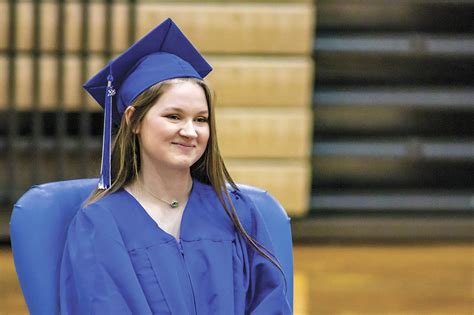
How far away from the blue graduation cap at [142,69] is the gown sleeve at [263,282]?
26 cm

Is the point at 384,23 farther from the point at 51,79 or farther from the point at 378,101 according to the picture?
the point at 51,79

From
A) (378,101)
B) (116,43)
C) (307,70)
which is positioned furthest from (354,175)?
(116,43)

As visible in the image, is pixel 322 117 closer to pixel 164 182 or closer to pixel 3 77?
pixel 3 77

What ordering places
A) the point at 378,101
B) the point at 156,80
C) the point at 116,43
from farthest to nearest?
the point at 378,101 < the point at 116,43 < the point at 156,80

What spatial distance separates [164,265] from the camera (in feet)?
4.05

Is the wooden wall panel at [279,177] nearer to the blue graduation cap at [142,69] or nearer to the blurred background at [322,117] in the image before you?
the blurred background at [322,117]

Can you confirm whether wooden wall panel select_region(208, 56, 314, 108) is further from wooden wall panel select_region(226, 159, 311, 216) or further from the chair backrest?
the chair backrest

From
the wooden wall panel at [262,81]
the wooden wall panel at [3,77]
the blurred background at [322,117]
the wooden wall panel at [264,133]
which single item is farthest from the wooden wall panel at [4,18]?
the wooden wall panel at [264,133]

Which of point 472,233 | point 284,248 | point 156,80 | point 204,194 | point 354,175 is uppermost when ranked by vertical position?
point 156,80

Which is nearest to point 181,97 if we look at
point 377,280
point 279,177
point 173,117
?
point 173,117

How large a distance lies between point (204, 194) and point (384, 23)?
11.0ft

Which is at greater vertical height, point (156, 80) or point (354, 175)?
point (156, 80)

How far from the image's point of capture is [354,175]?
452 cm

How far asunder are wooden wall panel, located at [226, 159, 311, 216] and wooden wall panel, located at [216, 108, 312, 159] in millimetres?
45
